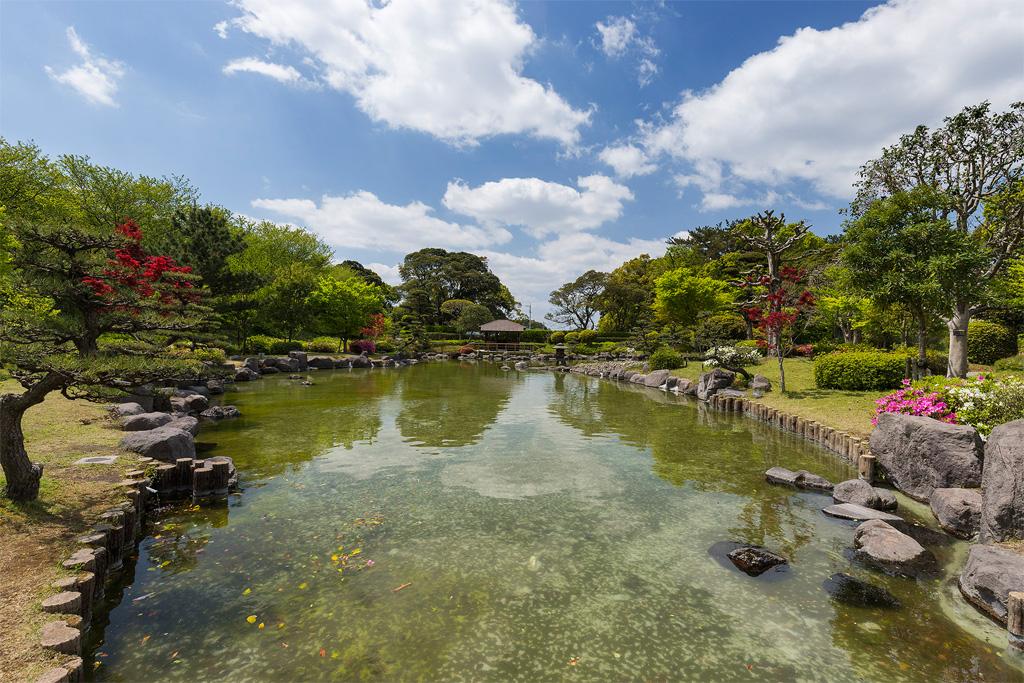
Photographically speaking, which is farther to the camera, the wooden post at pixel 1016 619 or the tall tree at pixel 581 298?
the tall tree at pixel 581 298

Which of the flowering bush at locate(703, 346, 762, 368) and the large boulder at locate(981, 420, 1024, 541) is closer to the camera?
the large boulder at locate(981, 420, 1024, 541)

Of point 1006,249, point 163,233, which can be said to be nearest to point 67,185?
point 163,233

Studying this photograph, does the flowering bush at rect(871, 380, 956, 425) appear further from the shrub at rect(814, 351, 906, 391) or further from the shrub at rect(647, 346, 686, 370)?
the shrub at rect(647, 346, 686, 370)

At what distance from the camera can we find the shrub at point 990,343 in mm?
17766

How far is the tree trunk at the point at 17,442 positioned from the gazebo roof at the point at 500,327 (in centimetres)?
4822

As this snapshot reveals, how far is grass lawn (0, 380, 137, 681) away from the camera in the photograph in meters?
3.25

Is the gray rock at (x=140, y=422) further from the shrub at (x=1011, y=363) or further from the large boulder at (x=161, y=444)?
the shrub at (x=1011, y=363)

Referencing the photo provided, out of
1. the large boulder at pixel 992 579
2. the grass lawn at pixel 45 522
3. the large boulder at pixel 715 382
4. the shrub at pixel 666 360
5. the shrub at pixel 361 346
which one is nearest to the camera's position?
the grass lawn at pixel 45 522

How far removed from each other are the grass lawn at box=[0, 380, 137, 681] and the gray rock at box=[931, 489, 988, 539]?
9866 millimetres

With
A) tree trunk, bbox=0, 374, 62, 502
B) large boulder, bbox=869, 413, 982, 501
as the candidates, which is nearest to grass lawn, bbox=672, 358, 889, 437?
large boulder, bbox=869, 413, 982, 501

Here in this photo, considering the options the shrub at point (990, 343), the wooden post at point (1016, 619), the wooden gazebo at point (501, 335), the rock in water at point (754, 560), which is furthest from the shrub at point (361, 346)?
the wooden post at point (1016, 619)

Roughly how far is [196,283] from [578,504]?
84.6ft

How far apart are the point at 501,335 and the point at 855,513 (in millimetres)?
49511

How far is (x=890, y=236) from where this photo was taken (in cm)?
1348
